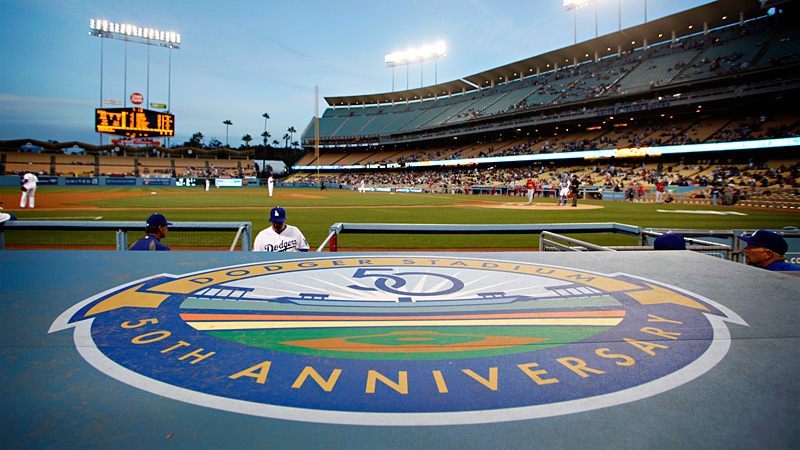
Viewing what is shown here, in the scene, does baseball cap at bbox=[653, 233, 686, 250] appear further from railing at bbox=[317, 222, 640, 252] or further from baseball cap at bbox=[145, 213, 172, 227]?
baseball cap at bbox=[145, 213, 172, 227]

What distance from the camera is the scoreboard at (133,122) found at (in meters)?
47.8

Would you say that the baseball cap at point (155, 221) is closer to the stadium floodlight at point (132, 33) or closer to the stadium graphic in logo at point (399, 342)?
the stadium graphic in logo at point (399, 342)

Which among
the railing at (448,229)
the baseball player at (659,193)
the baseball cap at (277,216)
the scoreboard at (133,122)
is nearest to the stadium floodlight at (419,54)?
the scoreboard at (133,122)

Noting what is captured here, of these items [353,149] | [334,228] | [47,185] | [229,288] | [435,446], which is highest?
[353,149]

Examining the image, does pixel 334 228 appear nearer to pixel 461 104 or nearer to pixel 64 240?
pixel 64 240

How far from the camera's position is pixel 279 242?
17.5ft

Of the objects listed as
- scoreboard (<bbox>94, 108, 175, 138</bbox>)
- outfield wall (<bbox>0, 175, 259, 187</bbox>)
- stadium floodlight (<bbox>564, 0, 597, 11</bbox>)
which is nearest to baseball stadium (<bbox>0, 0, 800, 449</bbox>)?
scoreboard (<bbox>94, 108, 175, 138</bbox>)

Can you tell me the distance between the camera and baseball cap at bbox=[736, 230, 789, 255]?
3.70 m

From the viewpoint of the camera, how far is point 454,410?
3.51 feet

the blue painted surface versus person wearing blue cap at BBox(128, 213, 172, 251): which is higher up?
person wearing blue cap at BBox(128, 213, 172, 251)

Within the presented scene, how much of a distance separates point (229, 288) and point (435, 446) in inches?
72.3

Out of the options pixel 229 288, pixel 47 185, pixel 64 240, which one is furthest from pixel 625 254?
pixel 47 185

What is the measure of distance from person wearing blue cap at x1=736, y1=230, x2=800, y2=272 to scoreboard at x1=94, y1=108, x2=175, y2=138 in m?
60.4

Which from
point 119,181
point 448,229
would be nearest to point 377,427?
point 448,229
